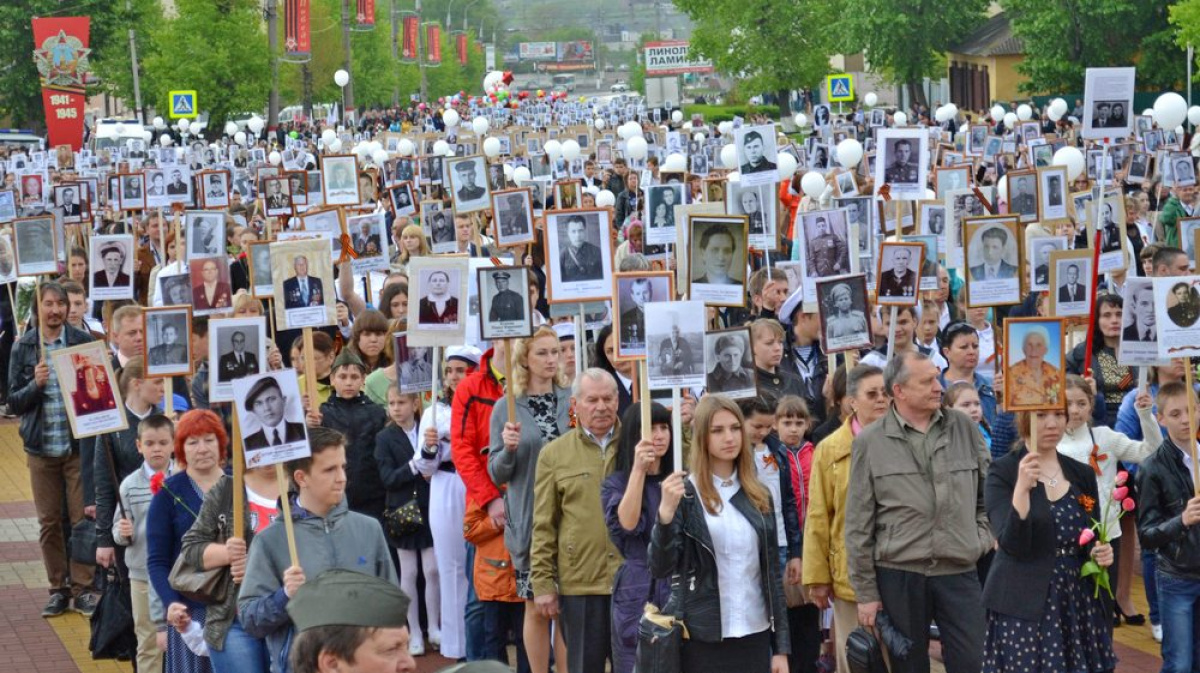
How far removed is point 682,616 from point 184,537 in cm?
183

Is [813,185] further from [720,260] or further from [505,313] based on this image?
[505,313]

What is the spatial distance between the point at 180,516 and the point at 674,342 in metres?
2.00

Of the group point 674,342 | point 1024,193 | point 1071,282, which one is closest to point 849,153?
point 1024,193

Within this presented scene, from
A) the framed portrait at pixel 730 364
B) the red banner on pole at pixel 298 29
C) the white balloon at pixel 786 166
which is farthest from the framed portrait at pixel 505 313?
the red banner on pole at pixel 298 29

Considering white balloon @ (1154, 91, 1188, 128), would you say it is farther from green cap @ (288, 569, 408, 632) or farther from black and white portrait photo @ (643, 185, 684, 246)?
green cap @ (288, 569, 408, 632)

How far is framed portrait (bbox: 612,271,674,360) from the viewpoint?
8617 millimetres

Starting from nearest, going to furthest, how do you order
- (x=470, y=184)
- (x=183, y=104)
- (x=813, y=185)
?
(x=470, y=184) → (x=813, y=185) → (x=183, y=104)

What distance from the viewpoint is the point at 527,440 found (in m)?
8.73

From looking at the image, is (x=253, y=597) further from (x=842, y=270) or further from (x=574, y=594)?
(x=842, y=270)

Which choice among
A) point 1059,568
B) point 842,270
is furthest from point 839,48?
point 1059,568

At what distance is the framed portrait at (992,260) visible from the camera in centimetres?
1091

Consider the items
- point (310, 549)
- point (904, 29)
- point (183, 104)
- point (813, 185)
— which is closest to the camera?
point (310, 549)

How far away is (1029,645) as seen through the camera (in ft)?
24.3

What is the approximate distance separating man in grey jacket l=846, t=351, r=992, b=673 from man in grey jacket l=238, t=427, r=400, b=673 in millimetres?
1950
